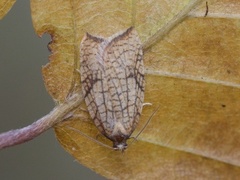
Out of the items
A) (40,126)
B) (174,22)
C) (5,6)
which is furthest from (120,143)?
(5,6)

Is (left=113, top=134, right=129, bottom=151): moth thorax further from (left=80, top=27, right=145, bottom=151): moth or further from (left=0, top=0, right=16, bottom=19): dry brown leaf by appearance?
(left=0, top=0, right=16, bottom=19): dry brown leaf

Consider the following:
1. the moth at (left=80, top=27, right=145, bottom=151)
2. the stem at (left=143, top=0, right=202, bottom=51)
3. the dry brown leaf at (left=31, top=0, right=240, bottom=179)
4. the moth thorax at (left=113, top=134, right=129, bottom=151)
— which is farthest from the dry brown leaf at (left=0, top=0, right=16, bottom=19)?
the moth thorax at (left=113, top=134, right=129, bottom=151)

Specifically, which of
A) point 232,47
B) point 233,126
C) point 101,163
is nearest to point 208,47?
point 232,47

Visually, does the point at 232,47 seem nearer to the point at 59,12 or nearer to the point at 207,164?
the point at 207,164

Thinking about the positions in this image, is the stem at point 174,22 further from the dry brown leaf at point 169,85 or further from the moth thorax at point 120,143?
the moth thorax at point 120,143

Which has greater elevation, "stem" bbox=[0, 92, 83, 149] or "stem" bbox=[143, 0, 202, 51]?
"stem" bbox=[143, 0, 202, 51]

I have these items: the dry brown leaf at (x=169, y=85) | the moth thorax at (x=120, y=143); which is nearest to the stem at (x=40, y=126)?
the dry brown leaf at (x=169, y=85)

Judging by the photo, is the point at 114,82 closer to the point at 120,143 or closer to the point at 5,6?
the point at 120,143
